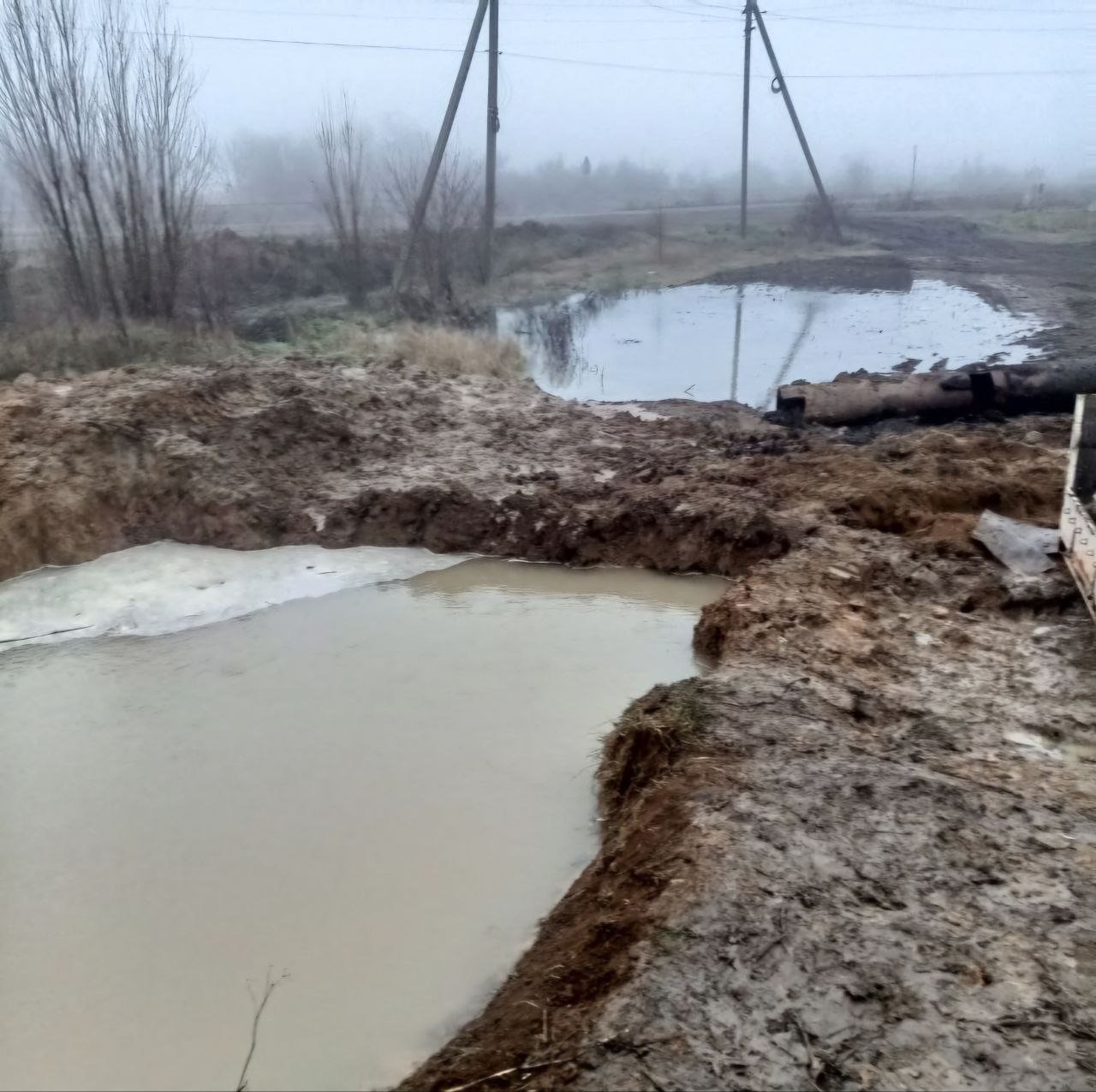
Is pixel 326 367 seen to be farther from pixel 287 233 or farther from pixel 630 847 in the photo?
pixel 287 233

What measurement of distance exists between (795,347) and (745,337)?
1165mm

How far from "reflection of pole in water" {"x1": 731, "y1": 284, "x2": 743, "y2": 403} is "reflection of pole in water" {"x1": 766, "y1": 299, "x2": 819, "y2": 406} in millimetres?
484

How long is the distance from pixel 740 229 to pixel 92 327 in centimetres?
2287

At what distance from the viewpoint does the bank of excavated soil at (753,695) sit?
323 cm

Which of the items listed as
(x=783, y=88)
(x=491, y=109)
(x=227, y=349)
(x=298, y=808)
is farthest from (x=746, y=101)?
(x=298, y=808)

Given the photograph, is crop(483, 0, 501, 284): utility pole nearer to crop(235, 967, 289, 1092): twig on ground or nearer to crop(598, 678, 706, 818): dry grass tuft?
crop(598, 678, 706, 818): dry grass tuft

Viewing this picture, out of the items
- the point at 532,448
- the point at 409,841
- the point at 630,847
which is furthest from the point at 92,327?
the point at 630,847

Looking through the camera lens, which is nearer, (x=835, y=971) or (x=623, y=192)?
(x=835, y=971)

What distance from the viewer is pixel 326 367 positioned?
447 inches

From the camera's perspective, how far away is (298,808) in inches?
204

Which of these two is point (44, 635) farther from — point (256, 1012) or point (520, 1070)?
point (520, 1070)

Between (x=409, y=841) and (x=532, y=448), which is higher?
(x=532, y=448)

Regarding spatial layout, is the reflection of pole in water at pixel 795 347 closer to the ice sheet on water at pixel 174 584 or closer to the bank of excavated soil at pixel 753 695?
the bank of excavated soil at pixel 753 695

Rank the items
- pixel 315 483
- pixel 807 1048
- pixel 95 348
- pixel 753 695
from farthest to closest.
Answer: pixel 95 348
pixel 315 483
pixel 753 695
pixel 807 1048
